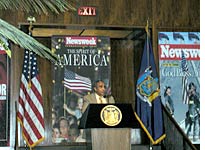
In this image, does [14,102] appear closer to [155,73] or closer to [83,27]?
[83,27]

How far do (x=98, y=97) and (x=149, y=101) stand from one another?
1.02 metres

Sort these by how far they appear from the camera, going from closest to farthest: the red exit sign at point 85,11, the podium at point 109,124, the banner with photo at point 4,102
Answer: the podium at point 109,124 → the banner with photo at point 4,102 → the red exit sign at point 85,11

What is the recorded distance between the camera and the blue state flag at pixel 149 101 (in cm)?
712

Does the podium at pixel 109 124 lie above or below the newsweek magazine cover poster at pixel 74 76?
below

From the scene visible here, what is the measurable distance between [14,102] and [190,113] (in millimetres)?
3039

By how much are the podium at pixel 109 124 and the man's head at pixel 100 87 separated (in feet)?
11.1

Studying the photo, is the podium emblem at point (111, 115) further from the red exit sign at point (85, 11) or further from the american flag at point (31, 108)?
the red exit sign at point (85, 11)

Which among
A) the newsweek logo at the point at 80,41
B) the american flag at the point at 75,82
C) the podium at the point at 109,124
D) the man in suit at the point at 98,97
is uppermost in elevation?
the newsweek logo at the point at 80,41

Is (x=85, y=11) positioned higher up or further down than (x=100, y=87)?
higher up

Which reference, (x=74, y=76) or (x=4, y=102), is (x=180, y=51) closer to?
(x=74, y=76)

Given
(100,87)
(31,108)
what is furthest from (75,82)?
(31,108)

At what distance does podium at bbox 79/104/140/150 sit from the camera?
14.6ft

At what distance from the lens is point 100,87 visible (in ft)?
26.3

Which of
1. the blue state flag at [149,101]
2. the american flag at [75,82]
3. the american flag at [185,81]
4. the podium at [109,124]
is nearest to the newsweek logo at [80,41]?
the american flag at [75,82]
